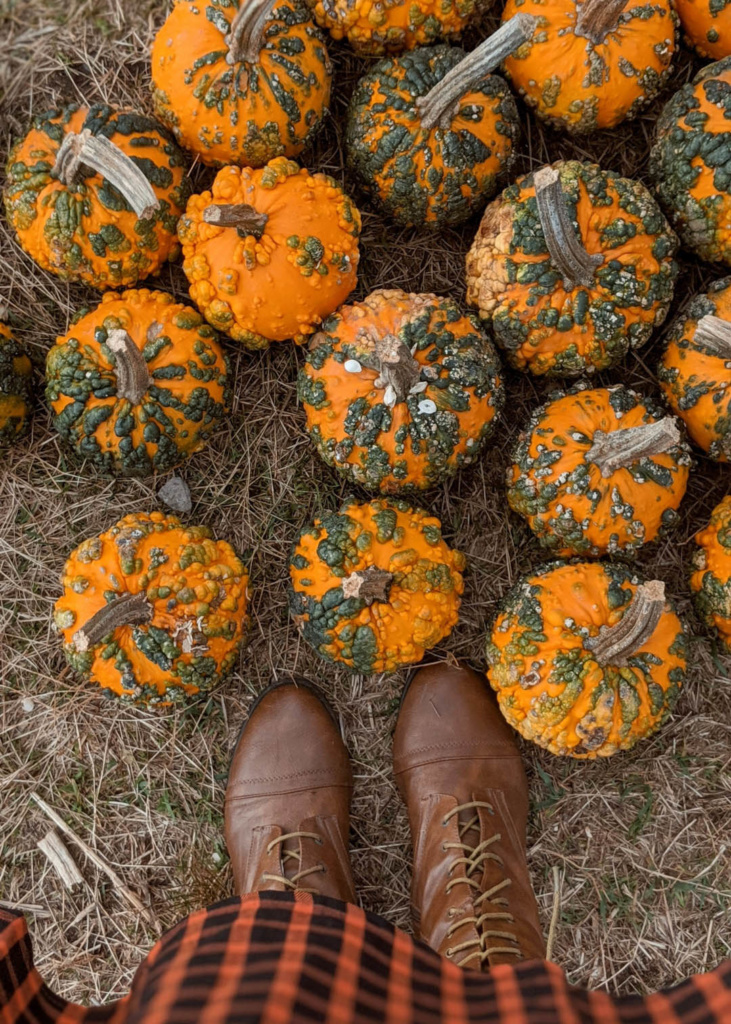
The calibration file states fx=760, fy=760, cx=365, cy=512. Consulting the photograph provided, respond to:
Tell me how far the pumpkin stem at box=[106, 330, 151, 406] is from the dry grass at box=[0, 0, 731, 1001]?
18.4 inches

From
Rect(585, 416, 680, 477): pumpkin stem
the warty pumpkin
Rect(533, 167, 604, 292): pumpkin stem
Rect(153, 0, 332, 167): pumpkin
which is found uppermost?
Rect(153, 0, 332, 167): pumpkin

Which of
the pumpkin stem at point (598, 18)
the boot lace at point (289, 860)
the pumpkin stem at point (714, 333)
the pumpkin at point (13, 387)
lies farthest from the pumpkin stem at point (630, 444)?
the pumpkin at point (13, 387)

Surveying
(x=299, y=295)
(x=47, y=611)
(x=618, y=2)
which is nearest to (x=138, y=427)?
(x=299, y=295)

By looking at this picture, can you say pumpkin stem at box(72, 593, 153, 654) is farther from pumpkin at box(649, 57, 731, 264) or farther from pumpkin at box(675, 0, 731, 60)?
pumpkin at box(675, 0, 731, 60)

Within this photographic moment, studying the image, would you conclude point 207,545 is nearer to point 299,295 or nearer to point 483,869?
point 299,295

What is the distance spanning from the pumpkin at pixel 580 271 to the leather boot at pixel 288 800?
4.01 feet

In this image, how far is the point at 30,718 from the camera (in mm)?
2277

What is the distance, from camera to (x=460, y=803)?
7.16 feet

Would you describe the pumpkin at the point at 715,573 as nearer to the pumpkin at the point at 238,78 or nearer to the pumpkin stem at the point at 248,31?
the pumpkin at the point at 238,78

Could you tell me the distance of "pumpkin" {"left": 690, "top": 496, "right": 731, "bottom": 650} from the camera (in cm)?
198

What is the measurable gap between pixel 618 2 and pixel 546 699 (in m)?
1.61

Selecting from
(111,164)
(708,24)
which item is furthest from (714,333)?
(111,164)

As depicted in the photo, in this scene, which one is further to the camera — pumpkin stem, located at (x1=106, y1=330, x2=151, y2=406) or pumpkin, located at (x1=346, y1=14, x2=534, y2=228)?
pumpkin, located at (x1=346, y1=14, x2=534, y2=228)

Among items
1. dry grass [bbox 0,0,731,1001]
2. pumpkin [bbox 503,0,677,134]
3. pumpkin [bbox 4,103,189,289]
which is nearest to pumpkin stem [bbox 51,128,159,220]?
pumpkin [bbox 4,103,189,289]
